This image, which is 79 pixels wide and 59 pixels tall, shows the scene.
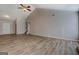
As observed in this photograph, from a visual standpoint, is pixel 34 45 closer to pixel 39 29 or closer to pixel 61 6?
pixel 39 29

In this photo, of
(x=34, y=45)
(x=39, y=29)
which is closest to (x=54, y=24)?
(x=39, y=29)

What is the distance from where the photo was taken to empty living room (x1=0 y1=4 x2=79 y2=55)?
1.96 m

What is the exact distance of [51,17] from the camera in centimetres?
206

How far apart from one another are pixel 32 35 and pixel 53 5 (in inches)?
19.9

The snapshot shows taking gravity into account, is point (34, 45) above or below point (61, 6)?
below

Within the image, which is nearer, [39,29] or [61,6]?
[61,6]

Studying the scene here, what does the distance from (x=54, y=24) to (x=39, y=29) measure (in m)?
0.23

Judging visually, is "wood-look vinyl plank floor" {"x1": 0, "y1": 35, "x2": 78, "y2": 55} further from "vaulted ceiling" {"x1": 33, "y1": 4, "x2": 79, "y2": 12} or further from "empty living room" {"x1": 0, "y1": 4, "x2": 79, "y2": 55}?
"vaulted ceiling" {"x1": 33, "y1": 4, "x2": 79, "y2": 12}

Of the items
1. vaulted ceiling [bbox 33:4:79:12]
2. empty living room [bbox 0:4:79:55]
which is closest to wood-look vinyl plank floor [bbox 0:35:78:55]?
empty living room [bbox 0:4:79:55]

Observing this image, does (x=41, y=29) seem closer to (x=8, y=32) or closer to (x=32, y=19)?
(x=32, y=19)

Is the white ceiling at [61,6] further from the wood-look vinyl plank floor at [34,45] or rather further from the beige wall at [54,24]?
the wood-look vinyl plank floor at [34,45]

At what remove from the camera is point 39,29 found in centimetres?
208

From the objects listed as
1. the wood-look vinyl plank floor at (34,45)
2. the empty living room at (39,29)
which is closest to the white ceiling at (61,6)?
the empty living room at (39,29)
